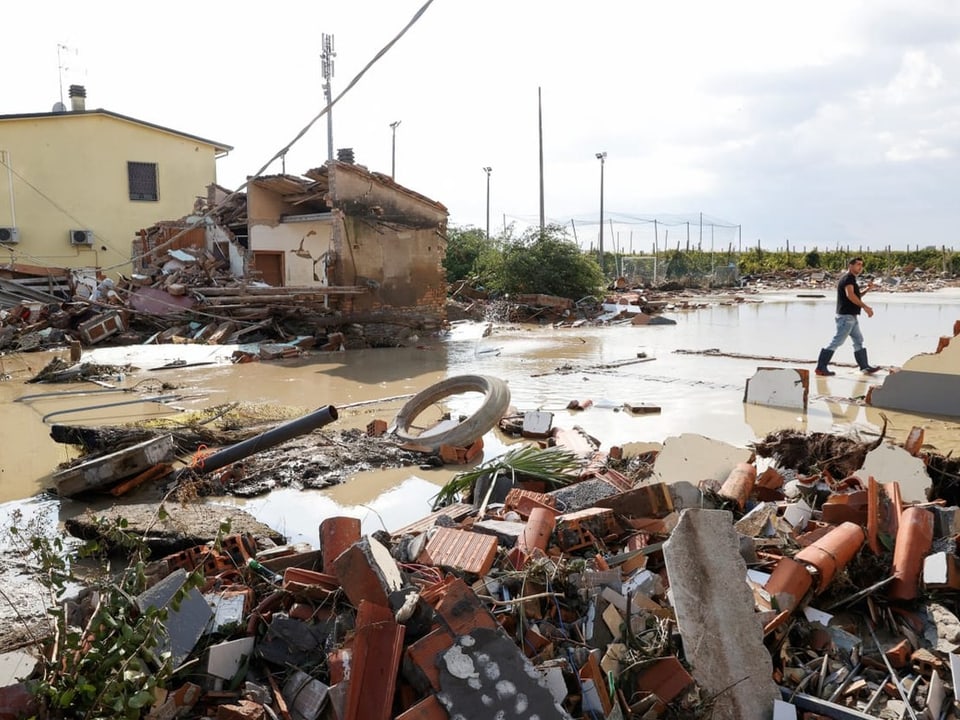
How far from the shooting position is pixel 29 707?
2.76m

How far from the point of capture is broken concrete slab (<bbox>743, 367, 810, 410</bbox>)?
9.47 meters

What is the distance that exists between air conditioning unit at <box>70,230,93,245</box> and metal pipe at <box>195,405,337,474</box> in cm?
2423

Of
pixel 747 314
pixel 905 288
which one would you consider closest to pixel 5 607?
pixel 747 314

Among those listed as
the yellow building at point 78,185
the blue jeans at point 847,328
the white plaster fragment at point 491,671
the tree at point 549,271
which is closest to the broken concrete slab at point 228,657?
the white plaster fragment at point 491,671

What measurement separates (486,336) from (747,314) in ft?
35.8

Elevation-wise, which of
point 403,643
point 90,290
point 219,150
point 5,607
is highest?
point 219,150

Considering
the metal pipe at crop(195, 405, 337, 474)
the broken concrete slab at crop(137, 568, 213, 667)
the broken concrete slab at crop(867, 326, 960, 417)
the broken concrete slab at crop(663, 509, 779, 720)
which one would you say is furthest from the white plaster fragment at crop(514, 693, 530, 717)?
the broken concrete slab at crop(867, 326, 960, 417)

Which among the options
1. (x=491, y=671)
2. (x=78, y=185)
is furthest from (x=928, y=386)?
(x=78, y=185)

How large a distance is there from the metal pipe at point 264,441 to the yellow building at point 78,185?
22.7 metres

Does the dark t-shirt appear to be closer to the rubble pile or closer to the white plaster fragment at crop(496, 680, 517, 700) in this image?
the white plaster fragment at crop(496, 680, 517, 700)

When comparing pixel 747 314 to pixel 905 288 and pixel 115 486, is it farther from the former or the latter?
pixel 115 486

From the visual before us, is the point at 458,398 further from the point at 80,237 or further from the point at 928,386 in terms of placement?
the point at 80,237

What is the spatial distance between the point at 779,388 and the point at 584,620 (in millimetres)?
7088

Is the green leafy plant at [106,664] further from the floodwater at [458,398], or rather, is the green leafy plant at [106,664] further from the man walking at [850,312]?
the man walking at [850,312]
